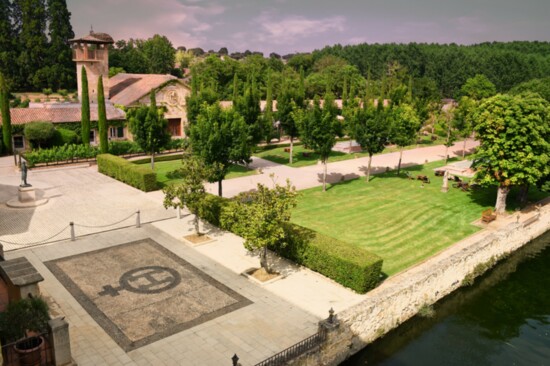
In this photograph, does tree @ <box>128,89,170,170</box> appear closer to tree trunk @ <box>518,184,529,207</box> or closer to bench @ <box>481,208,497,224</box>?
bench @ <box>481,208,497,224</box>

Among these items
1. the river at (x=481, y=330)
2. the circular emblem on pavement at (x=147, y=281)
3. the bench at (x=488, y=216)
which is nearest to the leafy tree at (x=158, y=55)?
the bench at (x=488, y=216)

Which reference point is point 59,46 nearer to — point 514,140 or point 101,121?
point 101,121

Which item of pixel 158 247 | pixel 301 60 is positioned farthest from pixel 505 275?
pixel 301 60

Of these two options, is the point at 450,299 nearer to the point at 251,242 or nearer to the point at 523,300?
the point at 523,300

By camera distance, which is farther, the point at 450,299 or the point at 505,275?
the point at 505,275

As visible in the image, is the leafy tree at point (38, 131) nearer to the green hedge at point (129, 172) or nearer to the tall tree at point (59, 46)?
the green hedge at point (129, 172)
